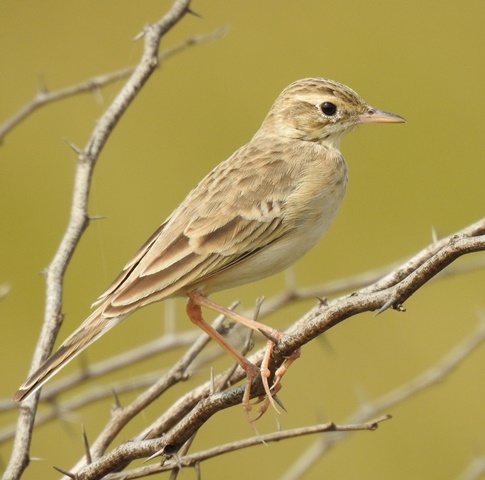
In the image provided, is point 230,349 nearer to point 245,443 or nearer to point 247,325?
point 247,325

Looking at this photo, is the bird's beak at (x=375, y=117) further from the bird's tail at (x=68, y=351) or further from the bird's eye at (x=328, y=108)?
the bird's tail at (x=68, y=351)

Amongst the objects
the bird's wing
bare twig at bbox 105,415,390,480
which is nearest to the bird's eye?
the bird's wing

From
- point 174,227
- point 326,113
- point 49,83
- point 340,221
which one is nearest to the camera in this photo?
point 174,227

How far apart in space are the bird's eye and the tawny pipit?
200mm

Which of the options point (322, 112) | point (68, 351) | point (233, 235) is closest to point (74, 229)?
point (68, 351)

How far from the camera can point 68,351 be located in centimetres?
338

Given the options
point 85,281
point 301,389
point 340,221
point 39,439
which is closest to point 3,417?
point 39,439

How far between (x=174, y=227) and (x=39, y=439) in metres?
4.11

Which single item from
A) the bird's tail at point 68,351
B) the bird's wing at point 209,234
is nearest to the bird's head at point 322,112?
the bird's wing at point 209,234

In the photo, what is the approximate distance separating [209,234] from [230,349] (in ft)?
1.58

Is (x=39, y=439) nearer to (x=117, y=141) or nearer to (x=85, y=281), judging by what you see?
(x=85, y=281)

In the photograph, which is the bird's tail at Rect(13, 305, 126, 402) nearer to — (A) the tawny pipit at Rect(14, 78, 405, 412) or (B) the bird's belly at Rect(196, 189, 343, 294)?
(A) the tawny pipit at Rect(14, 78, 405, 412)

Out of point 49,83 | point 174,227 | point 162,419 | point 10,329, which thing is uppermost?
point 49,83

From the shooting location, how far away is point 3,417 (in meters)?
7.61
